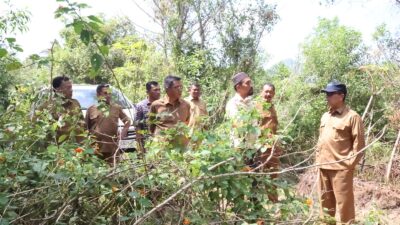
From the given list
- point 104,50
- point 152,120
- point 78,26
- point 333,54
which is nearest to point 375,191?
point 152,120

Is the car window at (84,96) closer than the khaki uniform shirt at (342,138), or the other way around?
the khaki uniform shirt at (342,138)

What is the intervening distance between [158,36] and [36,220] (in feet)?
33.5

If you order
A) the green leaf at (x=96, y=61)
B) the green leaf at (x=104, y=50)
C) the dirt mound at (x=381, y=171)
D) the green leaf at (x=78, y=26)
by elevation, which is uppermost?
the green leaf at (x=78, y=26)

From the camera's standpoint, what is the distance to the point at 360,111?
8594 mm

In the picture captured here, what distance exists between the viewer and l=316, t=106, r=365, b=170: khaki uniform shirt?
12.7 feet

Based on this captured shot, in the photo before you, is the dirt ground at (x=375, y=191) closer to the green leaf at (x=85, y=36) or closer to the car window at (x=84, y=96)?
the green leaf at (x=85, y=36)

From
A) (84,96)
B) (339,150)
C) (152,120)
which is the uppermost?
(84,96)

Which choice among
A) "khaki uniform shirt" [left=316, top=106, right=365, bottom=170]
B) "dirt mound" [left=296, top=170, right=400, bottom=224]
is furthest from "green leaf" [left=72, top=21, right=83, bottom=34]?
"dirt mound" [left=296, top=170, right=400, bottom=224]

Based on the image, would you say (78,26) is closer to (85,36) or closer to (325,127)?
(85,36)

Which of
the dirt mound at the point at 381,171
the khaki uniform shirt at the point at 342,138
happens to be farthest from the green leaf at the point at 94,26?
the dirt mound at the point at 381,171

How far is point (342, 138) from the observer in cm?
398

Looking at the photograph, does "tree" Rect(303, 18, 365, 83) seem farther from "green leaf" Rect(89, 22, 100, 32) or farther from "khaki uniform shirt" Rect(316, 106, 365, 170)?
"green leaf" Rect(89, 22, 100, 32)

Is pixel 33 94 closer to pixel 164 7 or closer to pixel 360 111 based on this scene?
pixel 360 111

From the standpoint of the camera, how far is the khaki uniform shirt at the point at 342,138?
12.7 ft
